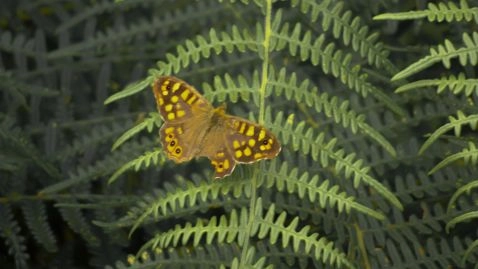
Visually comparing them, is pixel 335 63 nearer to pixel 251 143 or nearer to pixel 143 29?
pixel 251 143

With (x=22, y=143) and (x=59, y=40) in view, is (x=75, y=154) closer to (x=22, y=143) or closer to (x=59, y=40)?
(x=22, y=143)

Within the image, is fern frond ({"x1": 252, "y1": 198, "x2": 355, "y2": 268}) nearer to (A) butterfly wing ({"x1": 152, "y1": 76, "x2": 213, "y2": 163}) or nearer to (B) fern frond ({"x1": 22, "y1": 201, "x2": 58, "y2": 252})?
(A) butterfly wing ({"x1": 152, "y1": 76, "x2": 213, "y2": 163})

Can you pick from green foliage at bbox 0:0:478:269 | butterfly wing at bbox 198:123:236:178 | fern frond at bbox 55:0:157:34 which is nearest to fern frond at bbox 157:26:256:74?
green foliage at bbox 0:0:478:269

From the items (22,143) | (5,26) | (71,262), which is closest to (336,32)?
(22,143)

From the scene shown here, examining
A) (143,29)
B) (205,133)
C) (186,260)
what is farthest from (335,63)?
(143,29)

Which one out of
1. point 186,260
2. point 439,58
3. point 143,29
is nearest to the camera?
point 439,58

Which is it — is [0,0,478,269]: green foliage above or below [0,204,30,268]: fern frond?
above
